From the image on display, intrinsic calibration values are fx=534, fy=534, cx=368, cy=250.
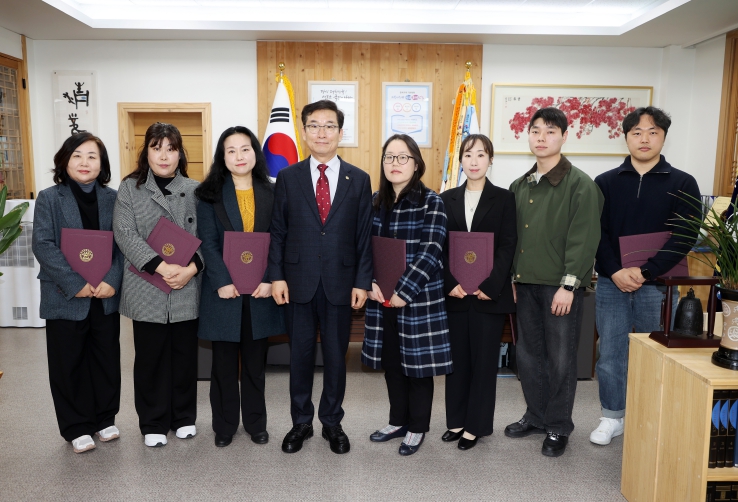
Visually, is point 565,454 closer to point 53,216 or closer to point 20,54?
point 53,216

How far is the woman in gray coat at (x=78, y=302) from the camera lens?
7.57 ft

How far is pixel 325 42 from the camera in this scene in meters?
5.43

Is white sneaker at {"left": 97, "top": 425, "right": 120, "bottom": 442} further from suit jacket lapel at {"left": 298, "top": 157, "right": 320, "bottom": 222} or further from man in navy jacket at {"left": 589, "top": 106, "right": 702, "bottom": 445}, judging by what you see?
man in navy jacket at {"left": 589, "top": 106, "right": 702, "bottom": 445}

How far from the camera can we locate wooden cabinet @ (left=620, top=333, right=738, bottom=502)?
5.41 feet

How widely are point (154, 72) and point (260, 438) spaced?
4.34 metres

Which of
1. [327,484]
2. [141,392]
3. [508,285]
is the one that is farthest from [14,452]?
[508,285]

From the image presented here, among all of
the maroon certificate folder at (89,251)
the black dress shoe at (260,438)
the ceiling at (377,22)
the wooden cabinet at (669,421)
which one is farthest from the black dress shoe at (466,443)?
the ceiling at (377,22)

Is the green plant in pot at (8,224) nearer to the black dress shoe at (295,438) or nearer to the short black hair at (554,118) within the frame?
the black dress shoe at (295,438)

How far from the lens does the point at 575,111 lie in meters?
5.59

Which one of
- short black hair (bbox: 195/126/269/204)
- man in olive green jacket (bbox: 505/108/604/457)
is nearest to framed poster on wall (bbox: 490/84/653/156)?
man in olive green jacket (bbox: 505/108/604/457)

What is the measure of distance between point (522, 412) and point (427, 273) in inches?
50.1

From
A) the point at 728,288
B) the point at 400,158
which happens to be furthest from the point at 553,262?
the point at 400,158

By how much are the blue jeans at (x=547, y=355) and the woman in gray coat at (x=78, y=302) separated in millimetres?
1921

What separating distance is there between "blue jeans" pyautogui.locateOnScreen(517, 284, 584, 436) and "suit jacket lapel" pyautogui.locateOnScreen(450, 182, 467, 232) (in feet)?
1.47
